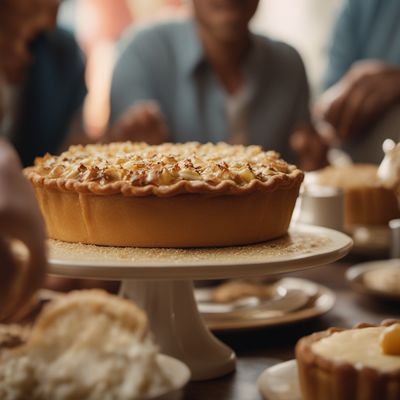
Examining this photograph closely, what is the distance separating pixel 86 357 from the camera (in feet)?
2.31

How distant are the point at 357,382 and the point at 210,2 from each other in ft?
7.59

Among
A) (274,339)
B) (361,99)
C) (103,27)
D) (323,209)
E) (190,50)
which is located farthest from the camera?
(103,27)

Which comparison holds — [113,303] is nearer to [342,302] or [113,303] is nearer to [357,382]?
[357,382]

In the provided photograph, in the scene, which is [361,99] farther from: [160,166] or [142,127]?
[160,166]

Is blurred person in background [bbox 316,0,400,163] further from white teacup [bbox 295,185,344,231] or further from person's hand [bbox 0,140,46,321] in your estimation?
person's hand [bbox 0,140,46,321]

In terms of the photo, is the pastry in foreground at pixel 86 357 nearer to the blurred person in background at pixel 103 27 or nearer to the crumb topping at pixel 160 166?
the crumb topping at pixel 160 166

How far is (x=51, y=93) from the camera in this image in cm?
275

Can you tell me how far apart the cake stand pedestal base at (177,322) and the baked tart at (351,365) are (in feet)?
0.88

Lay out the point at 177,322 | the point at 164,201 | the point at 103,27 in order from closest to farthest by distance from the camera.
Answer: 1. the point at 164,201
2. the point at 177,322
3. the point at 103,27

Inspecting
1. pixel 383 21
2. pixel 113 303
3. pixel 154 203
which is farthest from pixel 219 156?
pixel 383 21

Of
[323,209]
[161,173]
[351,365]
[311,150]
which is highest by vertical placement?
[161,173]

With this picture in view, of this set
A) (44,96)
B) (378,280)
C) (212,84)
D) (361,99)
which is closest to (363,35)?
(212,84)

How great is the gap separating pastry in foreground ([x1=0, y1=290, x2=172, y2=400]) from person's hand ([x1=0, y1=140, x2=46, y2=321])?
0.06 meters

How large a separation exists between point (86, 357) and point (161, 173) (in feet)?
1.19
